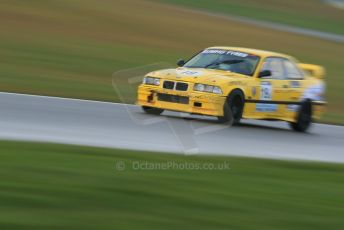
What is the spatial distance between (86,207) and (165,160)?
8.89 feet

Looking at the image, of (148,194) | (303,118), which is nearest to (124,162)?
(148,194)

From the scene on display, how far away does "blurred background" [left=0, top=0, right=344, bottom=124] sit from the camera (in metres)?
17.9

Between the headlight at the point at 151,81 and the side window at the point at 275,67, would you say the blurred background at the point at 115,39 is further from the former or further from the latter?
the side window at the point at 275,67

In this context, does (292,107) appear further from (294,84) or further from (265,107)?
(265,107)

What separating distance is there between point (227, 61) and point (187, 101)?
151 cm

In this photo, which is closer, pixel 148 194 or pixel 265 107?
pixel 148 194

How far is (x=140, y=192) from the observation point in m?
6.89

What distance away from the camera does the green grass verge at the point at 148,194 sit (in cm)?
602

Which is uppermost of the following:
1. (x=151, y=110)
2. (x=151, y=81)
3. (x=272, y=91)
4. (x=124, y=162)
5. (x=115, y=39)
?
(x=124, y=162)

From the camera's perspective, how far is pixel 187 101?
1257cm

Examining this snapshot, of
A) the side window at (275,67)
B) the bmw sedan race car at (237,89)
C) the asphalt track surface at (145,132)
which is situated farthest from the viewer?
the side window at (275,67)

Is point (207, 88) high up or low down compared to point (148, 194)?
down

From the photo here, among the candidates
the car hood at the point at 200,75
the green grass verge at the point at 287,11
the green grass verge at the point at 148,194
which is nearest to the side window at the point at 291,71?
the car hood at the point at 200,75

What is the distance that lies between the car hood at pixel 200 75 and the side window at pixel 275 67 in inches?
30.2
